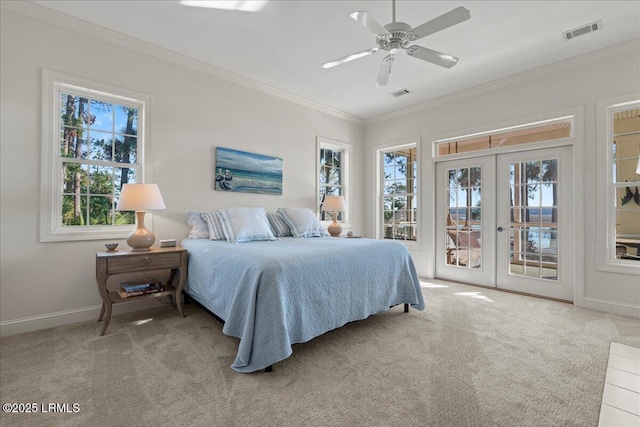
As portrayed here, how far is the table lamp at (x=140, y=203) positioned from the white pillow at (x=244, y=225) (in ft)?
2.17

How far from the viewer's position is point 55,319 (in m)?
2.69

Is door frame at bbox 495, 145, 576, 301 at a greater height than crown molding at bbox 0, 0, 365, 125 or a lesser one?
lesser

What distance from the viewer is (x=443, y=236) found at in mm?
4684

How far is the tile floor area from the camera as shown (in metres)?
1.51

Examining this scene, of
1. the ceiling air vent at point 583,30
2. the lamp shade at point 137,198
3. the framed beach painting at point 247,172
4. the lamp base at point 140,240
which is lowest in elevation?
the lamp base at point 140,240

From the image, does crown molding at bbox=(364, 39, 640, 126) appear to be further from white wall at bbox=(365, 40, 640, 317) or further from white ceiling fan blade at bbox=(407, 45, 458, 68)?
white ceiling fan blade at bbox=(407, 45, 458, 68)

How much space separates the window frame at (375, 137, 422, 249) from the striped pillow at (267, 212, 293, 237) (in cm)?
224

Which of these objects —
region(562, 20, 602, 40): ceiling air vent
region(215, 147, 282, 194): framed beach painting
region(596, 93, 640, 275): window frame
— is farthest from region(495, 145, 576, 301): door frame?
region(215, 147, 282, 194): framed beach painting

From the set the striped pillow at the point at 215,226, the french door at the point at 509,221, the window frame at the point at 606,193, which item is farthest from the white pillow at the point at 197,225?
the window frame at the point at 606,193

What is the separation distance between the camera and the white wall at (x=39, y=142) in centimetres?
252

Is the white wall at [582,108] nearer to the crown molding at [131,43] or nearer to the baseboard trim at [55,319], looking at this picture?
the crown molding at [131,43]

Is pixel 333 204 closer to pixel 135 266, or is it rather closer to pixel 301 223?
pixel 301 223

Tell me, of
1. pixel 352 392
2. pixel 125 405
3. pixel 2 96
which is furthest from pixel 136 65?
pixel 352 392

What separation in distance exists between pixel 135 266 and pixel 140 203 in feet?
1.86
